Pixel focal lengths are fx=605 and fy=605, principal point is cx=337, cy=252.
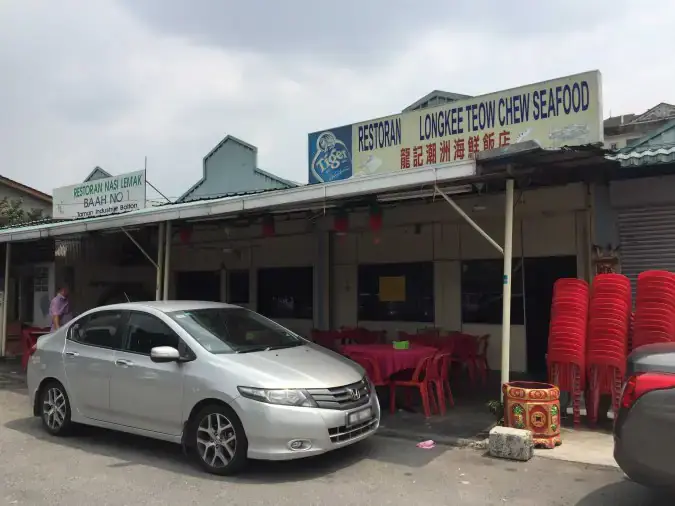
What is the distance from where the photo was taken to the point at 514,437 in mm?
5770

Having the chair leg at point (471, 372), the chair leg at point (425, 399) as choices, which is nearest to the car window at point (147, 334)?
the chair leg at point (425, 399)

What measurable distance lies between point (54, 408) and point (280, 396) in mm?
3193

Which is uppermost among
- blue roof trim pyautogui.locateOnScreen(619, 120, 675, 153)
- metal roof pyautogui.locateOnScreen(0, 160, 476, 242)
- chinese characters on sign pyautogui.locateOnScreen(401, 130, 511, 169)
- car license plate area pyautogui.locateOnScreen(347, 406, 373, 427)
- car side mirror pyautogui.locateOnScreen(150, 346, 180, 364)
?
chinese characters on sign pyautogui.locateOnScreen(401, 130, 511, 169)

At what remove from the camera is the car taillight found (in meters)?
3.80

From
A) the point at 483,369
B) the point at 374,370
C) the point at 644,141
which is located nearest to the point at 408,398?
the point at 374,370

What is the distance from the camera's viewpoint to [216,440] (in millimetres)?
5344

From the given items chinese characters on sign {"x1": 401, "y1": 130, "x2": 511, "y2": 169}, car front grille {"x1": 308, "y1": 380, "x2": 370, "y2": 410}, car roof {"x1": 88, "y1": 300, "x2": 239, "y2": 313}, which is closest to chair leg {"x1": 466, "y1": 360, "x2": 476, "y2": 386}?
chinese characters on sign {"x1": 401, "y1": 130, "x2": 511, "y2": 169}

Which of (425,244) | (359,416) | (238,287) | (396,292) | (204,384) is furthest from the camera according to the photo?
(238,287)

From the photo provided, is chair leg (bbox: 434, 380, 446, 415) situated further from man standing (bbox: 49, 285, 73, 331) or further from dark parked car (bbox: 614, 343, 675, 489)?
man standing (bbox: 49, 285, 73, 331)

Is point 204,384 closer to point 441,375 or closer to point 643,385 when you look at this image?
point 643,385

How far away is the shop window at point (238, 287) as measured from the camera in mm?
14992

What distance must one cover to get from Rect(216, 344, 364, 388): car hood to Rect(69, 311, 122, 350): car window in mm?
1573

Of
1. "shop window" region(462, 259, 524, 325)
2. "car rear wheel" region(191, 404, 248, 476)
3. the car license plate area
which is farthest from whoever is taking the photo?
"shop window" region(462, 259, 524, 325)

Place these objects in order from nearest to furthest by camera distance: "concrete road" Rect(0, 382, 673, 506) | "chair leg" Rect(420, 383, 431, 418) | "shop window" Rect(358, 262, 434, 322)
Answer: "concrete road" Rect(0, 382, 673, 506) → "chair leg" Rect(420, 383, 431, 418) → "shop window" Rect(358, 262, 434, 322)
